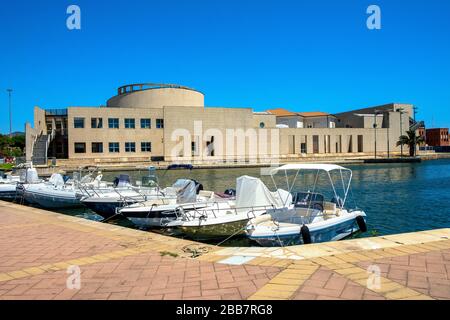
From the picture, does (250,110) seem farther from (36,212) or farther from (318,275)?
(318,275)

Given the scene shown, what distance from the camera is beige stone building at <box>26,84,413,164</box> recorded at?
6494cm

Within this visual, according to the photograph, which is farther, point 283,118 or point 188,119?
point 283,118

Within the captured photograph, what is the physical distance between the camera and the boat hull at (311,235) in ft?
38.7

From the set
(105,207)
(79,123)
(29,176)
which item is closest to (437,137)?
(79,123)

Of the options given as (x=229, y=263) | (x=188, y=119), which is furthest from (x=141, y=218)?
(x=188, y=119)

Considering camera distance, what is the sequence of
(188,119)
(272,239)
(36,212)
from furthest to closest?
(188,119) < (36,212) < (272,239)

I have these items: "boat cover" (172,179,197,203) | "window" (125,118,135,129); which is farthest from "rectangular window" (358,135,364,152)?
"boat cover" (172,179,197,203)

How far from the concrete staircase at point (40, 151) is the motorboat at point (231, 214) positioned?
49.6m

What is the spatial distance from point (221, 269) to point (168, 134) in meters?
64.8

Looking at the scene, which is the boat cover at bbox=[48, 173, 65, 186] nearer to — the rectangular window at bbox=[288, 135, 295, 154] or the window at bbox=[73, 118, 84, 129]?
the window at bbox=[73, 118, 84, 129]

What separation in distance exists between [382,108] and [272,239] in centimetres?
9908

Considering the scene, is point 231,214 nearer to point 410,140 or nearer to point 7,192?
point 7,192

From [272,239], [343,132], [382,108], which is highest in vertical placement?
[382,108]
